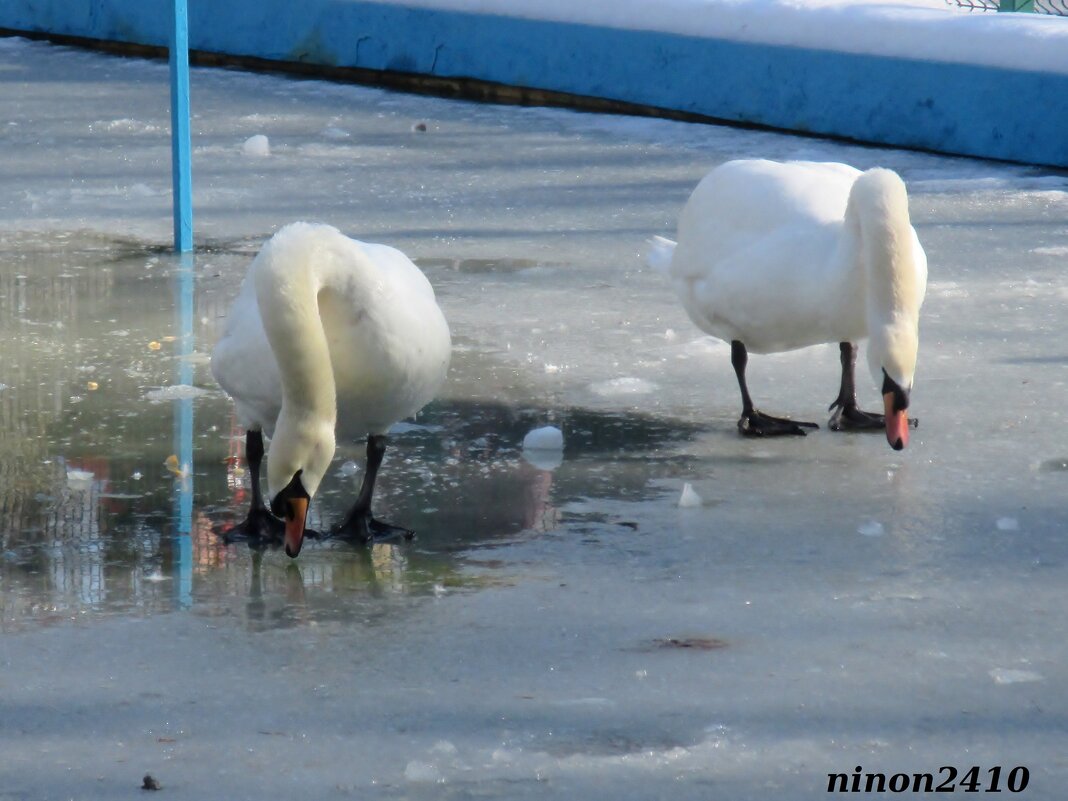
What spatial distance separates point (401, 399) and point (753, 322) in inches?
47.6

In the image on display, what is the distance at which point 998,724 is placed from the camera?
115 inches

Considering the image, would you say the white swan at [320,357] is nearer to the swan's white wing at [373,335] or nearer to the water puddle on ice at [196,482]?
the swan's white wing at [373,335]

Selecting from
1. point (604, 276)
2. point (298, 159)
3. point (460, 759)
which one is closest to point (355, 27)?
point (298, 159)

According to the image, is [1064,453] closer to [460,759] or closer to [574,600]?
[574,600]

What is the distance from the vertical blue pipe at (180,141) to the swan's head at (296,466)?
356cm

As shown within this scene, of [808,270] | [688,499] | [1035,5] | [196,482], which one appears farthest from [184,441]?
[1035,5]

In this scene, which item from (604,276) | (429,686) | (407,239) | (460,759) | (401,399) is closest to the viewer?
(460,759)

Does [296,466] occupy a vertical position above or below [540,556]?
above

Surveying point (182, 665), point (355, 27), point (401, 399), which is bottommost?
point (182, 665)

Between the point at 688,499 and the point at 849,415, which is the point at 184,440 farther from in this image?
the point at 849,415

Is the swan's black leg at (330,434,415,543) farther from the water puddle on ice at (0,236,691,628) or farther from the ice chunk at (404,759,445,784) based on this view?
the ice chunk at (404,759,445,784)

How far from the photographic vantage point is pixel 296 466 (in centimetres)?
344

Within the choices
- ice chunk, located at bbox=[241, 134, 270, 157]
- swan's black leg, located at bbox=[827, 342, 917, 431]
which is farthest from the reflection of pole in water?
ice chunk, located at bbox=[241, 134, 270, 157]

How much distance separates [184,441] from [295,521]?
1214 mm
